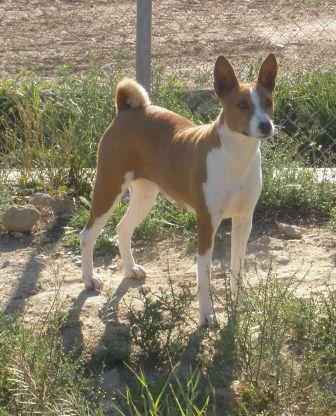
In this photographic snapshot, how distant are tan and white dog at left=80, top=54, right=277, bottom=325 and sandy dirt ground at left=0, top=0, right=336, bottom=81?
4384 millimetres

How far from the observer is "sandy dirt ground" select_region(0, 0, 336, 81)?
37.1 feet

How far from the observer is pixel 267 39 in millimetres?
12234

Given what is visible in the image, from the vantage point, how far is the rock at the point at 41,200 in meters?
7.22

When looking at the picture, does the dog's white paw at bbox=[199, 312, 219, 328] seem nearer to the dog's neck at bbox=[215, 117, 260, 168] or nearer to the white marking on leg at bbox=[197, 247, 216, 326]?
the white marking on leg at bbox=[197, 247, 216, 326]

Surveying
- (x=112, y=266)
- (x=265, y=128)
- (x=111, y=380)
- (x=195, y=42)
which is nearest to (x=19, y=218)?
(x=112, y=266)

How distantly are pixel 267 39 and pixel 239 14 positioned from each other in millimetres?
1100

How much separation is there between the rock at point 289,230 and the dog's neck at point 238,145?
1468 millimetres

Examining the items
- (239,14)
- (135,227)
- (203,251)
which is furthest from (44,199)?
(239,14)

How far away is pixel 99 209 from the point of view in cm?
605

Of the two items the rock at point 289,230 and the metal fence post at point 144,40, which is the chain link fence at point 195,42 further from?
the rock at point 289,230

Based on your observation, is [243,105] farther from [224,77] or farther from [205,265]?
[205,265]

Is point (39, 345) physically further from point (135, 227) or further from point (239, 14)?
point (239, 14)

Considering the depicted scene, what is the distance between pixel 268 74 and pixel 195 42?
707cm

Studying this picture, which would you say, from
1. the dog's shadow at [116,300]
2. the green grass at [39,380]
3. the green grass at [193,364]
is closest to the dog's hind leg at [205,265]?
the green grass at [193,364]
